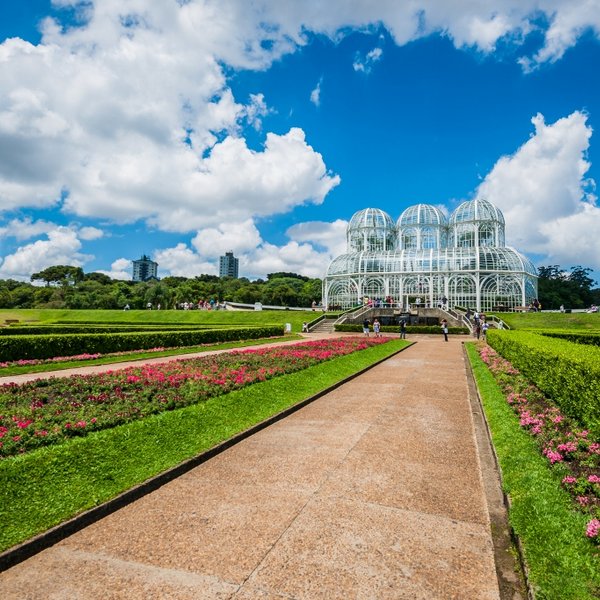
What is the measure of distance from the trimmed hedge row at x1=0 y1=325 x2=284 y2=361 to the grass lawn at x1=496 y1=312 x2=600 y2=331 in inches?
1058

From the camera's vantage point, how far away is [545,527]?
409cm

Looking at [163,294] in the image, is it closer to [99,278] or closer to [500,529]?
[99,278]

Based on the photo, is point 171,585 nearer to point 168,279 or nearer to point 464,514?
point 464,514

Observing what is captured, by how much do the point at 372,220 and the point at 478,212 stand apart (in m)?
14.4

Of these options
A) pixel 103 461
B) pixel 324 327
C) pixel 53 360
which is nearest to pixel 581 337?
pixel 103 461

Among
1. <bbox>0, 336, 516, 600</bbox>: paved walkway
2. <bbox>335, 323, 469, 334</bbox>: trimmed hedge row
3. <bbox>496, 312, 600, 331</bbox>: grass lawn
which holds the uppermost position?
<bbox>496, 312, 600, 331</bbox>: grass lawn

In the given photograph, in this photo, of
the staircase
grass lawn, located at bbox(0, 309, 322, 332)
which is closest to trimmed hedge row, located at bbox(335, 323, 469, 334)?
the staircase

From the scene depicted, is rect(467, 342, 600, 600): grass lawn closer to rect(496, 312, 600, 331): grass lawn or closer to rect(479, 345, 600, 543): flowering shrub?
rect(479, 345, 600, 543): flowering shrub

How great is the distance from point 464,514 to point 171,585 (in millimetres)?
3177

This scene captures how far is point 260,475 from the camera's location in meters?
5.62

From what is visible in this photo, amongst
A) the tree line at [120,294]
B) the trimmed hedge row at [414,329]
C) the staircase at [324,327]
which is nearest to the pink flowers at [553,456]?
the trimmed hedge row at [414,329]

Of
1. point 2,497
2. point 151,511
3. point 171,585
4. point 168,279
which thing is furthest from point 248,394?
point 168,279

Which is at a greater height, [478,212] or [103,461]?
[478,212]

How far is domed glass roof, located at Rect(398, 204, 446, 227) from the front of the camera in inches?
2329
